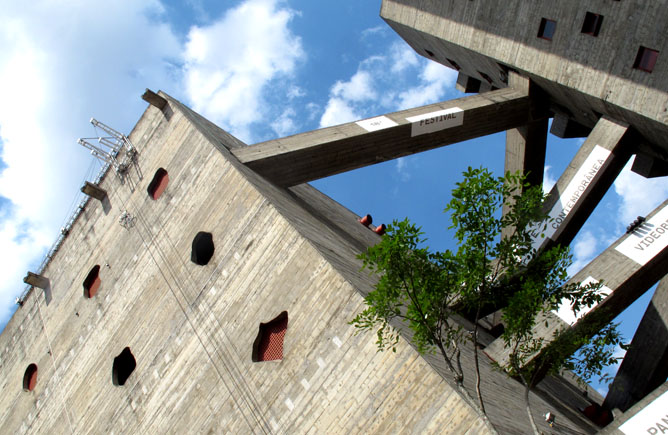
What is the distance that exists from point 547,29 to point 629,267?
7.39m

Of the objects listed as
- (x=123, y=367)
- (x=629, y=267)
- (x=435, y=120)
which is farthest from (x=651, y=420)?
(x=123, y=367)

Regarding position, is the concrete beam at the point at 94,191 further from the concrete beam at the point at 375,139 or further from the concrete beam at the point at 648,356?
the concrete beam at the point at 648,356

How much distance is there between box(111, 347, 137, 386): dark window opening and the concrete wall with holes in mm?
196

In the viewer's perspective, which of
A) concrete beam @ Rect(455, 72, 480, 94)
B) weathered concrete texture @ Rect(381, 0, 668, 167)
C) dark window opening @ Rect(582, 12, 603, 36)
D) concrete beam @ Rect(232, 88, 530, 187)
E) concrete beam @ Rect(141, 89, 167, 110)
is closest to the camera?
weathered concrete texture @ Rect(381, 0, 668, 167)

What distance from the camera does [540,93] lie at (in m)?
19.4

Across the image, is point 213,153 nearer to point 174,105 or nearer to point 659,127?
point 174,105

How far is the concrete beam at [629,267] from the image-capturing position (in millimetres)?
13664

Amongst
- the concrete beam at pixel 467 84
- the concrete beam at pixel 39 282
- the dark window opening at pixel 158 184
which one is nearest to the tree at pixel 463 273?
the dark window opening at pixel 158 184

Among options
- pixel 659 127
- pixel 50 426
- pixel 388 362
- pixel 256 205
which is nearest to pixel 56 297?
pixel 50 426

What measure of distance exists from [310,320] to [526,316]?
4.02 m

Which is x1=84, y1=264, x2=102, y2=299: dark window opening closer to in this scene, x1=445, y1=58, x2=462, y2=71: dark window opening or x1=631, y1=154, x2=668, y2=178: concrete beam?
x1=445, y1=58, x2=462, y2=71: dark window opening

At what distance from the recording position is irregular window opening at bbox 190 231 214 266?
1459cm

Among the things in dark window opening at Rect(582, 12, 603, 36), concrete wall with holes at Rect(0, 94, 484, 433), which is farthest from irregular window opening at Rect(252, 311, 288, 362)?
dark window opening at Rect(582, 12, 603, 36)

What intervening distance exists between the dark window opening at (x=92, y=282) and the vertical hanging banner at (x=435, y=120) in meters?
10.4
